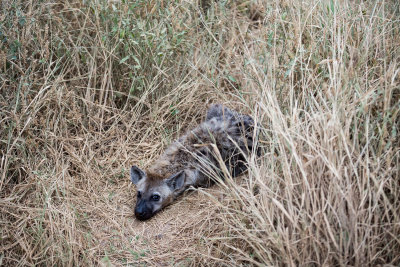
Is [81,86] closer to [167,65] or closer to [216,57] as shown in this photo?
[167,65]

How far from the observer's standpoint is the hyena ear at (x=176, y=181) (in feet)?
16.1

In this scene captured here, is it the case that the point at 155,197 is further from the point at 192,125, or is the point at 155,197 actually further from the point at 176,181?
the point at 192,125

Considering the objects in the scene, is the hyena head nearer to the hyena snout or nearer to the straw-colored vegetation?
the hyena snout

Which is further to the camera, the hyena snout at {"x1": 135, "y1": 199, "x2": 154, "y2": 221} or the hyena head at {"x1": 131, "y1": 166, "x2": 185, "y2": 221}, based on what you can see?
the hyena head at {"x1": 131, "y1": 166, "x2": 185, "y2": 221}

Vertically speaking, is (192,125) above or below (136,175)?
above

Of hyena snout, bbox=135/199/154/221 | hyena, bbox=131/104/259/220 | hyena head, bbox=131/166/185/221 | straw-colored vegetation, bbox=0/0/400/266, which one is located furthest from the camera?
hyena, bbox=131/104/259/220

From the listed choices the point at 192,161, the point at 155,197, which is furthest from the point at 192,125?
the point at 155,197

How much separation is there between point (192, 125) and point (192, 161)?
604 millimetres

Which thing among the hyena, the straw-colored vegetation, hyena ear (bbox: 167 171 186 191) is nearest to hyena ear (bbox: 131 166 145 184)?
the hyena

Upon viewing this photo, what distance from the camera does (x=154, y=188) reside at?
484 cm

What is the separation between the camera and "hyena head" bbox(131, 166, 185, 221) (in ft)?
15.5

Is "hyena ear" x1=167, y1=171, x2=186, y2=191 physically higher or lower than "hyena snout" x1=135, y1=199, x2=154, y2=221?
higher

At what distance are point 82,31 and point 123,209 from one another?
7.00 ft

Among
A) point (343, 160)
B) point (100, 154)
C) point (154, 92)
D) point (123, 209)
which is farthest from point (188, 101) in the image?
point (343, 160)
